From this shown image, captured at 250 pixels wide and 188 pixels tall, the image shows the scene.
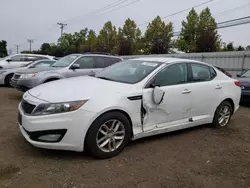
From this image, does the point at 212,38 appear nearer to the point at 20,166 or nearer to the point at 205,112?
the point at 205,112

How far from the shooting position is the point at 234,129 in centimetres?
523

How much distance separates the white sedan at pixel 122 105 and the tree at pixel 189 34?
28128mm

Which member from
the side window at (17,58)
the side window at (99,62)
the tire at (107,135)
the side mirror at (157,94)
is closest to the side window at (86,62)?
the side window at (99,62)

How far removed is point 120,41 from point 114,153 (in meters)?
35.9

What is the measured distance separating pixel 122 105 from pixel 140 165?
2.86 feet

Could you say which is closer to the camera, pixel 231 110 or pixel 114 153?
pixel 114 153

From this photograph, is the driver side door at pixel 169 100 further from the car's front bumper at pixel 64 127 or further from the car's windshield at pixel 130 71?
Result: the car's front bumper at pixel 64 127

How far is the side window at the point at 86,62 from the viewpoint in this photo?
806cm

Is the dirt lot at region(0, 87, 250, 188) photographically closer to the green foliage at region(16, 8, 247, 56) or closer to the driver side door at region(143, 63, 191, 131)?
the driver side door at region(143, 63, 191, 131)

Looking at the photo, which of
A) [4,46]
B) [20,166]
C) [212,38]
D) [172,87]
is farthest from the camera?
[4,46]

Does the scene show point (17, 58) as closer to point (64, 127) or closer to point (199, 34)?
point (64, 127)

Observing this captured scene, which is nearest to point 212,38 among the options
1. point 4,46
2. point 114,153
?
point 114,153

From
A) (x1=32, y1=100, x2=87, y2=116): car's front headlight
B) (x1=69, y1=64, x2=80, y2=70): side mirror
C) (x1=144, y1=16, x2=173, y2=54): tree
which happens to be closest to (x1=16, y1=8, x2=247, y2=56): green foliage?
(x1=144, y1=16, x2=173, y2=54): tree

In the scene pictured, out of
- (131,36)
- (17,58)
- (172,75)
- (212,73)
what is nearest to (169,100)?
(172,75)
